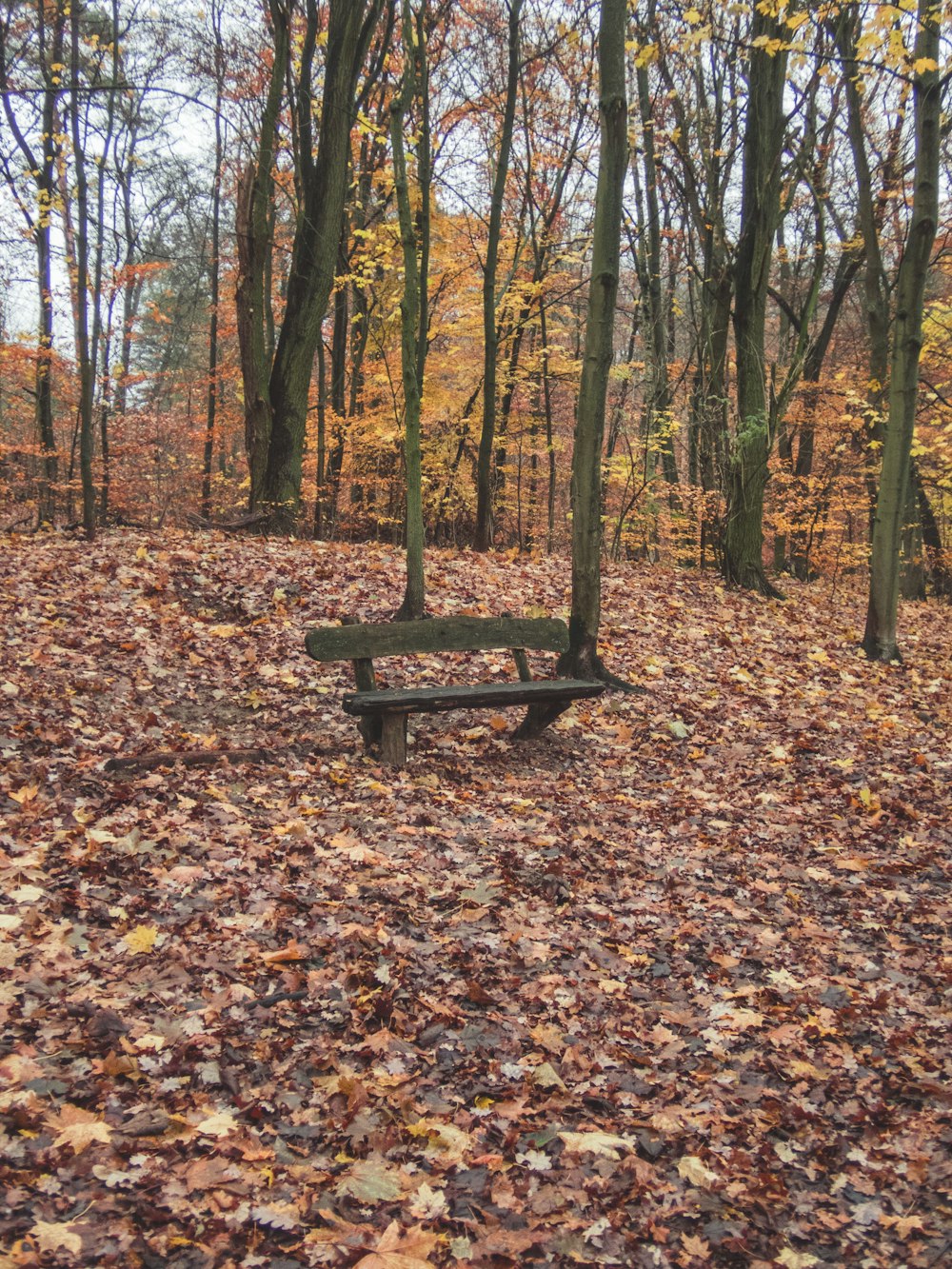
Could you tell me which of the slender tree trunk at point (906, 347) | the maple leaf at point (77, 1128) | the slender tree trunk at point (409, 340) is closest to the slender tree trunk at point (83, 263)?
the slender tree trunk at point (409, 340)

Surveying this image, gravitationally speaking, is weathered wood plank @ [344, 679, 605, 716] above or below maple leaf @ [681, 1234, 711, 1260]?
above

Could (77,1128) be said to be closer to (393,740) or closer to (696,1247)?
(696,1247)

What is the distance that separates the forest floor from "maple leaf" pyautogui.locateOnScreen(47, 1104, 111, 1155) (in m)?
0.01

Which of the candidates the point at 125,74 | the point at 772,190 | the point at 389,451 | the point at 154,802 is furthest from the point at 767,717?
the point at 125,74

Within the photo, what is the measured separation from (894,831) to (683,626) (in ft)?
14.5

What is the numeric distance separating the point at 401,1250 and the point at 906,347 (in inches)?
357

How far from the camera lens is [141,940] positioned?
11.3 feet

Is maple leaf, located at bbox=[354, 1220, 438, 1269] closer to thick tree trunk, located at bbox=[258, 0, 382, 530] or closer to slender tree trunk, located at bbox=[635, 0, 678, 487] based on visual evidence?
thick tree trunk, located at bbox=[258, 0, 382, 530]

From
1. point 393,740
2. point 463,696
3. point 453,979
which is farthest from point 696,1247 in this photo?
point 393,740

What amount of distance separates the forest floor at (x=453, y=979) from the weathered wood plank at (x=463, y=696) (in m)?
0.48

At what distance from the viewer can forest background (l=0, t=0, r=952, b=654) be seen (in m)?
10.9

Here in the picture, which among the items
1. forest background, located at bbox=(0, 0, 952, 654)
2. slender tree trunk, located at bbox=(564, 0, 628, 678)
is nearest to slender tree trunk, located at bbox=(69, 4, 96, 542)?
forest background, located at bbox=(0, 0, 952, 654)

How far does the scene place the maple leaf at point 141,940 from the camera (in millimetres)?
3391

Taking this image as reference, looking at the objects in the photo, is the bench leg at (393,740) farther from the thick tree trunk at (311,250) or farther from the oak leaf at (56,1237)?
the thick tree trunk at (311,250)
